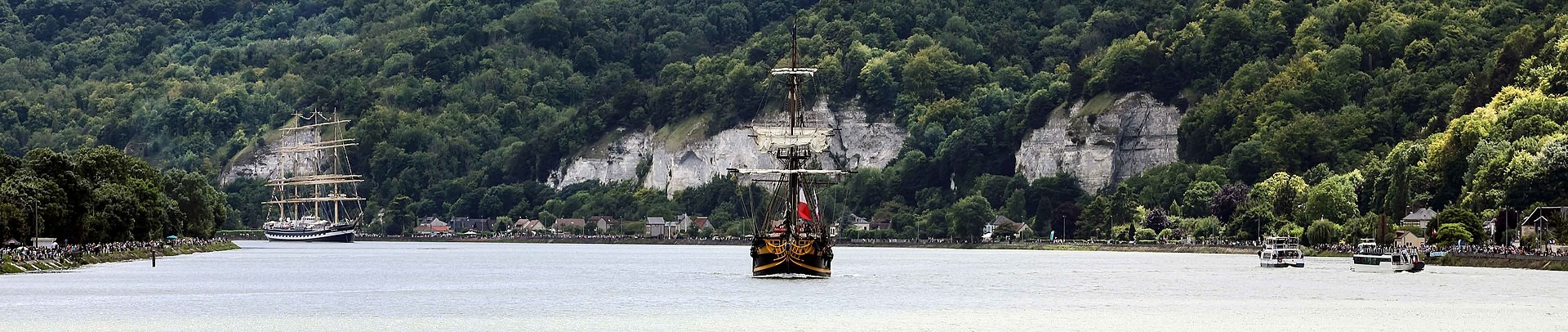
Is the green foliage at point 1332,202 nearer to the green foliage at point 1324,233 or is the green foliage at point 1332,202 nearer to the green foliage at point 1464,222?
the green foliage at point 1324,233

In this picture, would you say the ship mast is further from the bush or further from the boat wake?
the bush

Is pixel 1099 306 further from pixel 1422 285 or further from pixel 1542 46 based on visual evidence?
pixel 1542 46

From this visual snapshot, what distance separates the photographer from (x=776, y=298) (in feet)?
273

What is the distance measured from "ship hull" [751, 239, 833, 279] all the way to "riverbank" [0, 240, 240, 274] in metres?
32.7

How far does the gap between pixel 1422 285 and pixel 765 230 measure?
28.1 meters

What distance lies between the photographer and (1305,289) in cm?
9369

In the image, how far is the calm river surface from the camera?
2751 inches

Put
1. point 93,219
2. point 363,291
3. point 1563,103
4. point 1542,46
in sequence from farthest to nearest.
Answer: point 1542,46, point 1563,103, point 93,219, point 363,291

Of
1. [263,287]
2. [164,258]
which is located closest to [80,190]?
[164,258]

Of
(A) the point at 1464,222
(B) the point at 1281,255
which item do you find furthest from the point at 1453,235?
(B) the point at 1281,255

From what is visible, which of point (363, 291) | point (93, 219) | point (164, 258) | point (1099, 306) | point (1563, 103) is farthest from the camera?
point (1563, 103)

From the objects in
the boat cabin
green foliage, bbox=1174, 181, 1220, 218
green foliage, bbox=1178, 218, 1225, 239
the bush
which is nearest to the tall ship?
the boat cabin

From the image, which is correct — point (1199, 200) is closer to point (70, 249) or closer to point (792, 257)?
point (792, 257)

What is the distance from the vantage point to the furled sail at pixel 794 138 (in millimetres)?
105312
